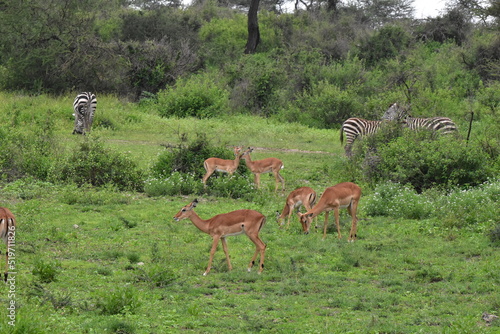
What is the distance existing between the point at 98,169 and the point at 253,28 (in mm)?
28640

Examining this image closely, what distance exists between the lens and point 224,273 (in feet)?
29.1

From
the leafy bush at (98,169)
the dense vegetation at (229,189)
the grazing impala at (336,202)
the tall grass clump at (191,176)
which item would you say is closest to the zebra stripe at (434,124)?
the dense vegetation at (229,189)

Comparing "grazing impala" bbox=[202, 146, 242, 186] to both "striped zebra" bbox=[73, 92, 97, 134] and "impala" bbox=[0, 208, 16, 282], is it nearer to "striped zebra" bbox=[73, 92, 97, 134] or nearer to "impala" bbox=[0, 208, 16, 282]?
"impala" bbox=[0, 208, 16, 282]

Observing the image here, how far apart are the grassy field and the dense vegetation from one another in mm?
35

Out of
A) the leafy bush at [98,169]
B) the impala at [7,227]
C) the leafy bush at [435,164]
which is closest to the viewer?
the impala at [7,227]

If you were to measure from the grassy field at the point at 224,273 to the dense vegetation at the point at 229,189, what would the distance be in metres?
0.03

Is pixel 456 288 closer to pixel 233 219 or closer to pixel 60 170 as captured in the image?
pixel 233 219

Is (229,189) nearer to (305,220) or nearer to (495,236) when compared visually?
(305,220)

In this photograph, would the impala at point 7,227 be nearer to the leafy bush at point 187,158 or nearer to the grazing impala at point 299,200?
the grazing impala at point 299,200

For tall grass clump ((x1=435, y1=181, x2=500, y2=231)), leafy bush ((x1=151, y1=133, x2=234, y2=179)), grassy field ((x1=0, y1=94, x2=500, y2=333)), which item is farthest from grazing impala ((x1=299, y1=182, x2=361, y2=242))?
leafy bush ((x1=151, y1=133, x2=234, y2=179))

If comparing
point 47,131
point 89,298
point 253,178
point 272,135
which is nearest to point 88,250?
point 89,298

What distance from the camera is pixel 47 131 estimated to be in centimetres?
1703

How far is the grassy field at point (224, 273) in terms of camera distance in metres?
6.95

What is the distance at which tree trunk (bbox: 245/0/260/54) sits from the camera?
42.0 meters
